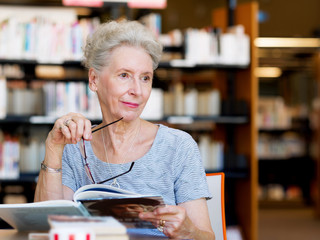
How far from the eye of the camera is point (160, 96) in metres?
4.26

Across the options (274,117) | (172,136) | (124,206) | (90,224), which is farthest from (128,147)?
(274,117)

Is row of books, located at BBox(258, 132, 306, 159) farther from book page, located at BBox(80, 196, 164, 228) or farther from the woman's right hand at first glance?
book page, located at BBox(80, 196, 164, 228)

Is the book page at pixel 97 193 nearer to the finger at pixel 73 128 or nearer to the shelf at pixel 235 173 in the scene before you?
the finger at pixel 73 128

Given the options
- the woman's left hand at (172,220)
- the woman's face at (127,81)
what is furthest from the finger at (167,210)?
the woman's face at (127,81)

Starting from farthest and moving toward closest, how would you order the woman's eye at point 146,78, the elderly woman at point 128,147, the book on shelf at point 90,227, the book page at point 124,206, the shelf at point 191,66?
the shelf at point 191,66, the woman's eye at point 146,78, the elderly woman at point 128,147, the book page at point 124,206, the book on shelf at point 90,227

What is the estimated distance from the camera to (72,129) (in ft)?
4.92

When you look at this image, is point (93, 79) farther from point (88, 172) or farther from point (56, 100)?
point (56, 100)

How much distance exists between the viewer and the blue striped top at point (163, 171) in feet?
5.56

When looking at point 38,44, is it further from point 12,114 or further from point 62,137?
point 62,137

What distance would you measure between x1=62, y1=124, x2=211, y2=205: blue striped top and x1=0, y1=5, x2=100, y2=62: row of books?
2425 millimetres

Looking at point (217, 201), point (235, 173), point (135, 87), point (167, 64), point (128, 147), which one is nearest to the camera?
point (135, 87)

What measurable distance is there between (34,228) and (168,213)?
0.42 meters

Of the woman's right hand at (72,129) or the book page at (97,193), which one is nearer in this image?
the book page at (97,193)

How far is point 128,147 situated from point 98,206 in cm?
63
